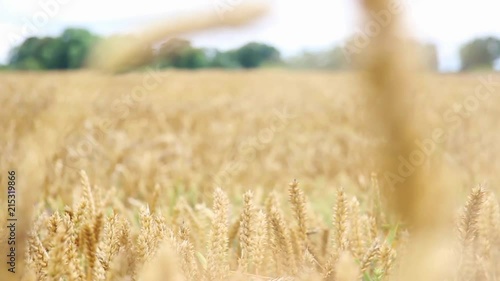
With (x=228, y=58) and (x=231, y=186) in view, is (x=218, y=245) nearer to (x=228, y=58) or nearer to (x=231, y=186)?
(x=231, y=186)

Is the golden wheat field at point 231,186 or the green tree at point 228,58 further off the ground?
the green tree at point 228,58

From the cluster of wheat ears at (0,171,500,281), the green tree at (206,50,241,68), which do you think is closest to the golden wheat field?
the cluster of wheat ears at (0,171,500,281)

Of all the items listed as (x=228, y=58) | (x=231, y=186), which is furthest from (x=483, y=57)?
(x=228, y=58)

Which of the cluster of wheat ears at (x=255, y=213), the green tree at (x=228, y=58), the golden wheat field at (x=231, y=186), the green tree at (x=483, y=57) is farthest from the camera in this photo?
the green tree at (x=228, y=58)

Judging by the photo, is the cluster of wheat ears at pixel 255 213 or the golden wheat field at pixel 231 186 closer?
the cluster of wheat ears at pixel 255 213

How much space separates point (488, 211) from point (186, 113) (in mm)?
3144

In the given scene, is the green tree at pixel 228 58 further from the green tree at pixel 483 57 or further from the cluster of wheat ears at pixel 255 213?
the cluster of wheat ears at pixel 255 213

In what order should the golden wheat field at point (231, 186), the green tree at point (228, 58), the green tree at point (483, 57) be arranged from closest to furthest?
the golden wheat field at point (231, 186) → the green tree at point (483, 57) → the green tree at point (228, 58)

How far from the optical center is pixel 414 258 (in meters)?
0.40

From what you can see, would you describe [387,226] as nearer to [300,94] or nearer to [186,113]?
[186,113]

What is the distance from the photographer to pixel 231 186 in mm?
2008

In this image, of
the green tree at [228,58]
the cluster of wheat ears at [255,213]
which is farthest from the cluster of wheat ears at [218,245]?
the green tree at [228,58]

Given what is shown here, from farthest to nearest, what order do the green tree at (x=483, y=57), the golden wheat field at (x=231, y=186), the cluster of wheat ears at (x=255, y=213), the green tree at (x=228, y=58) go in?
the green tree at (x=228, y=58) < the green tree at (x=483, y=57) < the golden wheat field at (x=231, y=186) < the cluster of wheat ears at (x=255, y=213)

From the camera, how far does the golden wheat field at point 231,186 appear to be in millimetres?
590
